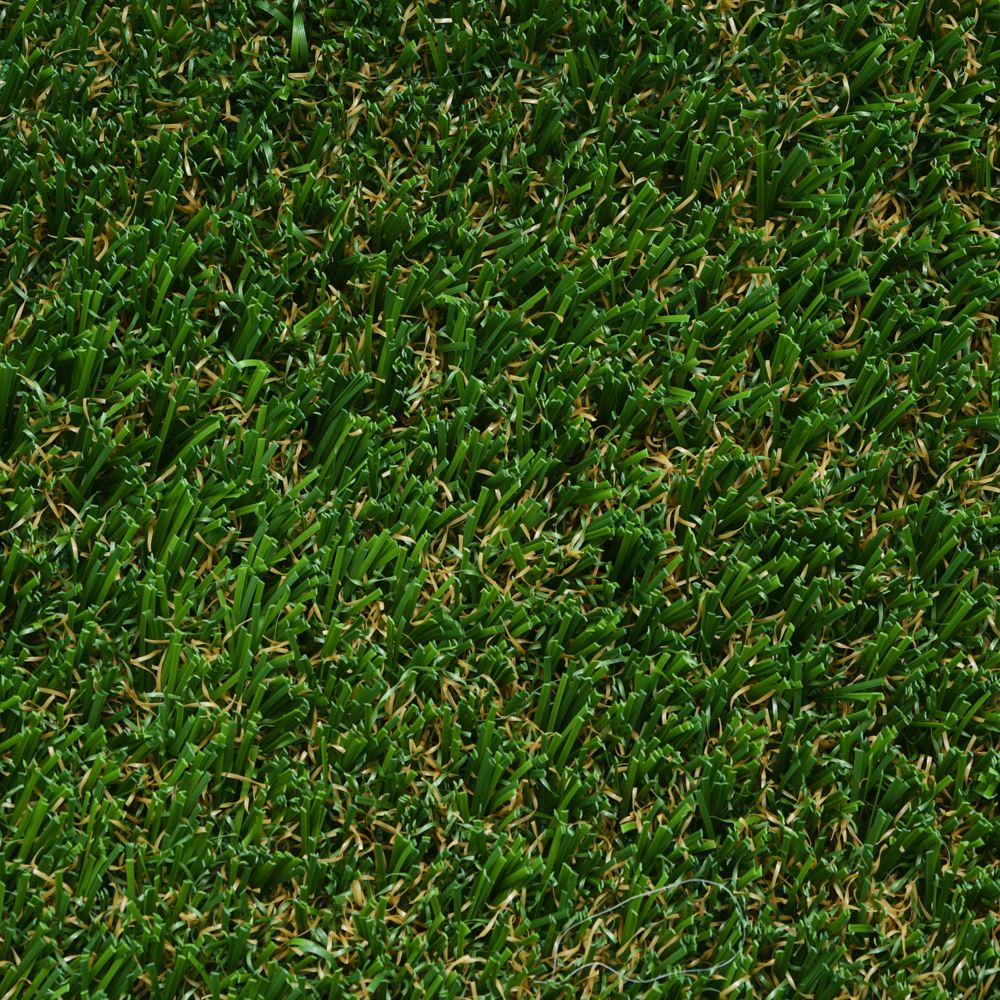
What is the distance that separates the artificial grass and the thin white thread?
10 mm

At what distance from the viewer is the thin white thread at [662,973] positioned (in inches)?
105

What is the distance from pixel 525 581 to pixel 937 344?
1.19 m

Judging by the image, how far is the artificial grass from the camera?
2.66 m

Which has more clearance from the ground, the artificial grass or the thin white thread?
the artificial grass

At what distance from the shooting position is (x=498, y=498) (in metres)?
2.96

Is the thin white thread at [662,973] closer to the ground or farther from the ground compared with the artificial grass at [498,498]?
closer to the ground

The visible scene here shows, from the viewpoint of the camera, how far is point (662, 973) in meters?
2.68

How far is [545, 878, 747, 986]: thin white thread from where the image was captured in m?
2.66

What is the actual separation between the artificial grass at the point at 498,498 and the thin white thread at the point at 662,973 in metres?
0.01

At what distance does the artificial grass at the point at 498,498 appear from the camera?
2664 millimetres

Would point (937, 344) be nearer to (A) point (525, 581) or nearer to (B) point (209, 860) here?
(A) point (525, 581)

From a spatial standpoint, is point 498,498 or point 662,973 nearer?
point 662,973

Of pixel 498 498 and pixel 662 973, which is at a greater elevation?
pixel 498 498

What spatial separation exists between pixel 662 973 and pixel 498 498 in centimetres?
104
